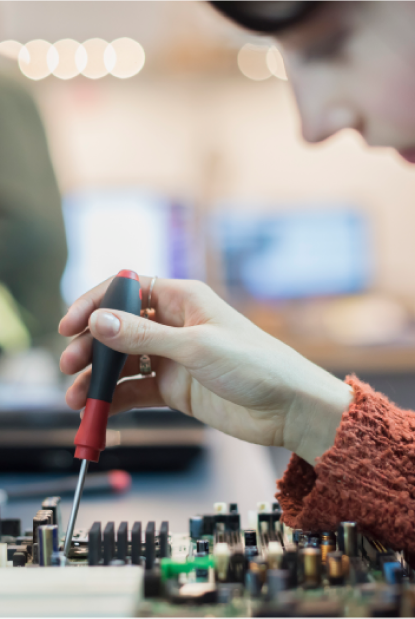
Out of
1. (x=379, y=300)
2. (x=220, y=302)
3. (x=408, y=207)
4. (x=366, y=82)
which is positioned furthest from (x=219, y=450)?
(x=408, y=207)

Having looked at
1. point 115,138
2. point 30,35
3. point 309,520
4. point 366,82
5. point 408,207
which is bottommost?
point 309,520

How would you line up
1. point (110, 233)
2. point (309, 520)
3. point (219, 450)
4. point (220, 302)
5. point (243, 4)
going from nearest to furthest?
point (309, 520) < point (220, 302) < point (243, 4) < point (219, 450) < point (110, 233)

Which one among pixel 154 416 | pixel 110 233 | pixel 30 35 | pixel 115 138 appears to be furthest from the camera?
pixel 115 138

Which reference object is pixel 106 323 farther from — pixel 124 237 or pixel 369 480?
pixel 124 237

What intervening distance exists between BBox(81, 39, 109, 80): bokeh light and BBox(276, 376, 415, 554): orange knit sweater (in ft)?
3.35

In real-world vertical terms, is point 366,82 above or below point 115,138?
below

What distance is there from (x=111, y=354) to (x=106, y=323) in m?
0.04

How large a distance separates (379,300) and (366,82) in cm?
156

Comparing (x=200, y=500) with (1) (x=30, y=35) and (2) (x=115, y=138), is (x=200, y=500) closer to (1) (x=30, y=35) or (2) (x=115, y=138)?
(1) (x=30, y=35)

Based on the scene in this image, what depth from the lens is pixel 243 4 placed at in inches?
25.1

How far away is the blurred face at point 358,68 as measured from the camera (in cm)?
67

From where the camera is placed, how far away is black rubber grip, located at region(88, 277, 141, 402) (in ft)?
1.47

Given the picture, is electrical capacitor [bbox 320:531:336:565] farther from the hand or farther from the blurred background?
the blurred background

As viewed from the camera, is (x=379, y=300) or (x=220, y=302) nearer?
(x=220, y=302)
